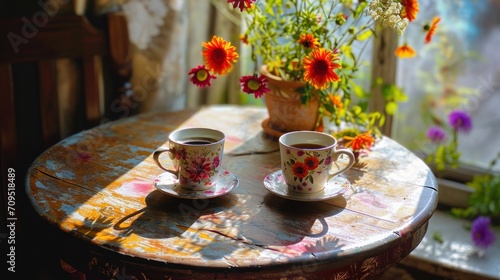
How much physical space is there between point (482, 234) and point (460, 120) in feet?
1.22

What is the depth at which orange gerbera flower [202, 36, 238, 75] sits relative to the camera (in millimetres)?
1156

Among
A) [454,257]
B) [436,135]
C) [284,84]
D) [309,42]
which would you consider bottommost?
[454,257]

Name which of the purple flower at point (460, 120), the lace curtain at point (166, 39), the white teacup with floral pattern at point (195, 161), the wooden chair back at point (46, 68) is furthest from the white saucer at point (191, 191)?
the purple flower at point (460, 120)

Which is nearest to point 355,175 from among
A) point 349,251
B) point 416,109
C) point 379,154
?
point 379,154

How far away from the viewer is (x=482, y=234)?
1817 mm

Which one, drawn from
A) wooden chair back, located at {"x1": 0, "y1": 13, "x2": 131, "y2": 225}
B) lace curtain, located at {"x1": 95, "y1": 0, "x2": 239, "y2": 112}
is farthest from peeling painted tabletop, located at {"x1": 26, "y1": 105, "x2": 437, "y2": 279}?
lace curtain, located at {"x1": 95, "y1": 0, "x2": 239, "y2": 112}

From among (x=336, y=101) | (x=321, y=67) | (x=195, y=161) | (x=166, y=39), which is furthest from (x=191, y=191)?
(x=166, y=39)

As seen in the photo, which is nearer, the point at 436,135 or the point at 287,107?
the point at 287,107

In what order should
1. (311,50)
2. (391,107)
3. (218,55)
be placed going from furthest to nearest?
(391,107)
(311,50)
(218,55)

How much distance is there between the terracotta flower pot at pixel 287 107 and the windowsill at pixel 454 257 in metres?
0.72

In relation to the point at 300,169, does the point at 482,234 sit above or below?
below

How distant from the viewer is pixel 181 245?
937mm

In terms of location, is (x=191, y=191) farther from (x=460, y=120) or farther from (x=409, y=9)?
(x=460, y=120)

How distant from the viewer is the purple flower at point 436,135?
1.96 meters
